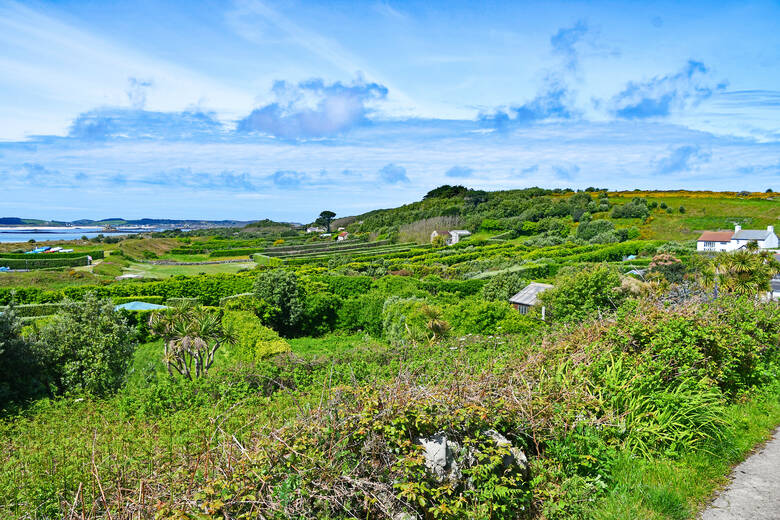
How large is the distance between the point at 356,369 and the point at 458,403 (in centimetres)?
443

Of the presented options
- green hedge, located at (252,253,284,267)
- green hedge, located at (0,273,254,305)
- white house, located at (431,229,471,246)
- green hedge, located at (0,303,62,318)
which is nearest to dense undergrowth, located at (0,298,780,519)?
green hedge, located at (0,303,62,318)

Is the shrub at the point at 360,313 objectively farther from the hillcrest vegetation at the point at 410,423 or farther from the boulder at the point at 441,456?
the boulder at the point at 441,456

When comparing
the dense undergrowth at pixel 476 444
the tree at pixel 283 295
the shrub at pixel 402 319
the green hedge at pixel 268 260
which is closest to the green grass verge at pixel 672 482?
the dense undergrowth at pixel 476 444

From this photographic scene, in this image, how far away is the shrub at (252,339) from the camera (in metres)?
14.6

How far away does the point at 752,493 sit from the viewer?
404 centimetres

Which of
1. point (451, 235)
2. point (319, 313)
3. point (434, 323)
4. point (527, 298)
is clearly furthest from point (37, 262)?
point (451, 235)

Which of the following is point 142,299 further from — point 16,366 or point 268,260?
point 268,260

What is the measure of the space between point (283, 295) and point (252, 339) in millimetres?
6358

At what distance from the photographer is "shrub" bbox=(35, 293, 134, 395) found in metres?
11.4

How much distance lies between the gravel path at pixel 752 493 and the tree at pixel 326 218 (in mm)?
117965

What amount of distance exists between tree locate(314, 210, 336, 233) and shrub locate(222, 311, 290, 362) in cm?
10148

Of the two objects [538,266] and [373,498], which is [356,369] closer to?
[373,498]

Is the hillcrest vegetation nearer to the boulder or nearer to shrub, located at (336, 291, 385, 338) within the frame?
the boulder

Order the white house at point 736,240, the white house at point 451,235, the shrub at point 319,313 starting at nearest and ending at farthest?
1. the shrub at point 319,313
2. the white house at point 736,240
3. the white house at point 451,235
